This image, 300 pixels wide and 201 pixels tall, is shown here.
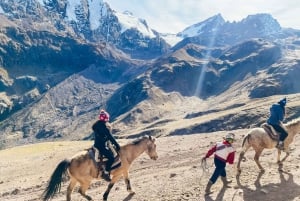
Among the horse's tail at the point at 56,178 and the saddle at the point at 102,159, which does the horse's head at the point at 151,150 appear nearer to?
the saddle at the point at 102,159

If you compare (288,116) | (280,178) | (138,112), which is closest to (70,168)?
(280,178)

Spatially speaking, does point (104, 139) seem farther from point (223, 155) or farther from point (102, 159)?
point (223, 155)

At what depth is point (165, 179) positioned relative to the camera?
20.4 m

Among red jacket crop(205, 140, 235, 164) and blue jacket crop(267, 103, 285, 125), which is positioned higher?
blue jacket crop(267, 103, 285, 125)

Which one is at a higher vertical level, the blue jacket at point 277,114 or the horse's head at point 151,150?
the blue jacket at point 277,114

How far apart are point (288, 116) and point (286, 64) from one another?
10195 centimetres

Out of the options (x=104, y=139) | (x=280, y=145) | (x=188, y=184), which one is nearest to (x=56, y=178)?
(x=104, y=139)

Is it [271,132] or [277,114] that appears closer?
[271,132]

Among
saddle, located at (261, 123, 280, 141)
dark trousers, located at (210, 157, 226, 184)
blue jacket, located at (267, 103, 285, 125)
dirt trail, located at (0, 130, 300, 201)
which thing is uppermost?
blue jacket, located at (267, 103, 285, 125)

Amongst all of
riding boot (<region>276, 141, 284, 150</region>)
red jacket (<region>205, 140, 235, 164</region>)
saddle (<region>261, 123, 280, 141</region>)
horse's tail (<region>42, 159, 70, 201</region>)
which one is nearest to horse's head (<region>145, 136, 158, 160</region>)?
red jacket (<region>205, 140, 235, 164</region>)

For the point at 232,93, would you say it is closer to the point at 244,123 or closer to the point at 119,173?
the point at 244,123

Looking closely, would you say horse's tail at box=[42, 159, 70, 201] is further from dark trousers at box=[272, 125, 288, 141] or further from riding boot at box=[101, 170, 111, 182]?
dark trousers at box=[272, 125, 288, 141]

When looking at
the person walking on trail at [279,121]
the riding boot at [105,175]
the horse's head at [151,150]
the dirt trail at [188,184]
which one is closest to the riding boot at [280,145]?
the person walking on trail at [279,121]

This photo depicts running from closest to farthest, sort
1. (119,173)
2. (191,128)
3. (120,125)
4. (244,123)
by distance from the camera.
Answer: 1. (119,173)
2. (244,123)
3. (191,128)
4. (120,125)
